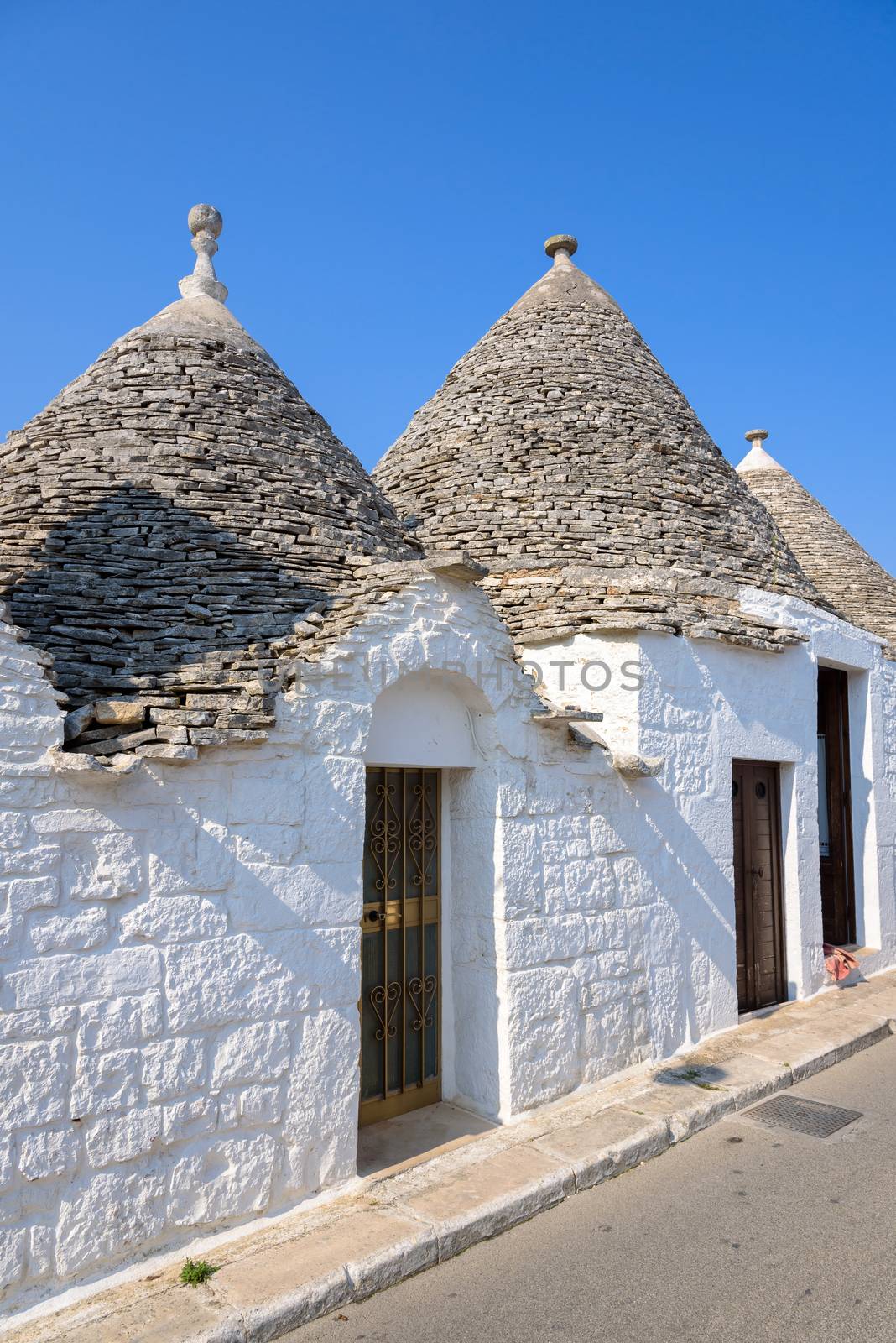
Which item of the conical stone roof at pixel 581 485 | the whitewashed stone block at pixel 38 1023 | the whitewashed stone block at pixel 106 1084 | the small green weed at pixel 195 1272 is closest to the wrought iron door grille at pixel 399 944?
the small green weed at pixel 195 1272

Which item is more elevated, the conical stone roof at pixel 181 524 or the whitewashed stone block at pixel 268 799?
the conical stone roof at pixel 181 524

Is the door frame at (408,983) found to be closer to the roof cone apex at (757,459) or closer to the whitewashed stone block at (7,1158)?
the whitewashed stone block at (7,1158)

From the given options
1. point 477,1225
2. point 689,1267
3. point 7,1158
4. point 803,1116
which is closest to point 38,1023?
point 7,1158

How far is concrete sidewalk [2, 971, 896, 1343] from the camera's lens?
3.17 metres

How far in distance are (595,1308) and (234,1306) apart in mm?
Answer: 1363

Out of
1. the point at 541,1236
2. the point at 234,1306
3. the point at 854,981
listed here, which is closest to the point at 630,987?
the point at 541,1236

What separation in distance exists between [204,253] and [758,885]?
7.16 m

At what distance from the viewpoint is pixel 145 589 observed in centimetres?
507

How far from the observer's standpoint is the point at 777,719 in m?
7.60

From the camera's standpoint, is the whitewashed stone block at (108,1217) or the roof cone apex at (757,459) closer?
the whitewashed stone block at (108,1217)

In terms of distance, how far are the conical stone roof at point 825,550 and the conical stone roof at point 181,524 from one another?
818 cm

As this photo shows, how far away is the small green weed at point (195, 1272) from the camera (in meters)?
3.37

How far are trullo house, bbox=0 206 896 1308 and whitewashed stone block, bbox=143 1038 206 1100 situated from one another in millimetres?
18

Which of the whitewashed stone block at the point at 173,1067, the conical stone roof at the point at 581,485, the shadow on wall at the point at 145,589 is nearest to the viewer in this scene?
the whitewashed stone block at the point at 173,1067
